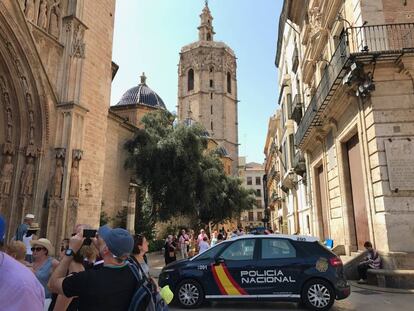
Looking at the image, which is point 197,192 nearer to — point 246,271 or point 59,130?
point 59,130

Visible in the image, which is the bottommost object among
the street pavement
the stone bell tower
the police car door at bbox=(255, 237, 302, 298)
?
the street pavement

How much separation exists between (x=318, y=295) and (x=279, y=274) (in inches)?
33.6

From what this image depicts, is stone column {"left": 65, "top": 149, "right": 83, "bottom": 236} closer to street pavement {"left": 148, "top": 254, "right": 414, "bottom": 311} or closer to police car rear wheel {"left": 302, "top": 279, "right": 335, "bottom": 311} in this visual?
street pavement {"left": 148, "top": 254, "right": 414, "bottom": 311}

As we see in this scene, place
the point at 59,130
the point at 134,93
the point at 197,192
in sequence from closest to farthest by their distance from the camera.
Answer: the point at 59,130
the point at 197,192
the point at 134,93

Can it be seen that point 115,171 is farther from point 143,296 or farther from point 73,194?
point 143,296

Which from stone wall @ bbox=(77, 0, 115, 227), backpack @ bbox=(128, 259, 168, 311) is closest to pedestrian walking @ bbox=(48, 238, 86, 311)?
backpack @ bbox=(128, 259, 168, 311)

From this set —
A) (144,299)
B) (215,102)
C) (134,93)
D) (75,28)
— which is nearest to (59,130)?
(75,28)

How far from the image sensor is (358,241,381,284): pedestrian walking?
9344 millimetres

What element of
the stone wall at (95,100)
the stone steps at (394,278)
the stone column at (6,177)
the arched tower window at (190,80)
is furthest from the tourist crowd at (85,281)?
the arched tower window at (190,80)

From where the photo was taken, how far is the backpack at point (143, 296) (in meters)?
2.38

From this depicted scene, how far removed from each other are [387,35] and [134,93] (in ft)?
101

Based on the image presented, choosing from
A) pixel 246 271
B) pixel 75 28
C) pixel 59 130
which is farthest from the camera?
pixel 75 28

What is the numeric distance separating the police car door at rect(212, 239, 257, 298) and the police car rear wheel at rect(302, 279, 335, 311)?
44.9 inches

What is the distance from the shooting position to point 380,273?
8961mm
